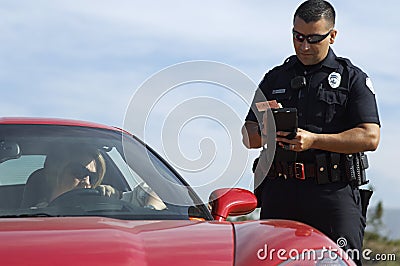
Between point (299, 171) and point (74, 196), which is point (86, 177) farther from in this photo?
point (299, 171)

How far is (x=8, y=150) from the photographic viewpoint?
4949 mm

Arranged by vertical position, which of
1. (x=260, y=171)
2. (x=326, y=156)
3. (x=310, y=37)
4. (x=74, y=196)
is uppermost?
(x=310, y=37)

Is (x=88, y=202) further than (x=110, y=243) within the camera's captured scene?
Yes

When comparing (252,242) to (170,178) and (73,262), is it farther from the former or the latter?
(170,178)

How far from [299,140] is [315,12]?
90cm

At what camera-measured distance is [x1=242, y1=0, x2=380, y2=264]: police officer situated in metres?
5.64

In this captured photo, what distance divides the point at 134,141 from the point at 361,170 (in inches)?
58.5

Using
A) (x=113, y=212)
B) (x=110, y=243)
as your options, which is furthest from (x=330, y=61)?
(x=110, y=243)

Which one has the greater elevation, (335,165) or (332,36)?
(332,36)

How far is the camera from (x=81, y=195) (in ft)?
15.3

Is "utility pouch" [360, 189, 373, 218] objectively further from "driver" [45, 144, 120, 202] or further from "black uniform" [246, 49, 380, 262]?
"driver" [45, 144, 120, 202]

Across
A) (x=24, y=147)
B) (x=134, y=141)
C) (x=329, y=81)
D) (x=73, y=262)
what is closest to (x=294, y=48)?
(x=329, y=81)

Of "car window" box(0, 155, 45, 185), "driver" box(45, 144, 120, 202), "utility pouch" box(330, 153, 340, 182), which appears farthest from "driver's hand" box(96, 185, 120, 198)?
"utility pouch" box(330, 153, 340, 182)

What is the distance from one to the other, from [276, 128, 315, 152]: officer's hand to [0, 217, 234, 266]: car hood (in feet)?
4.66
